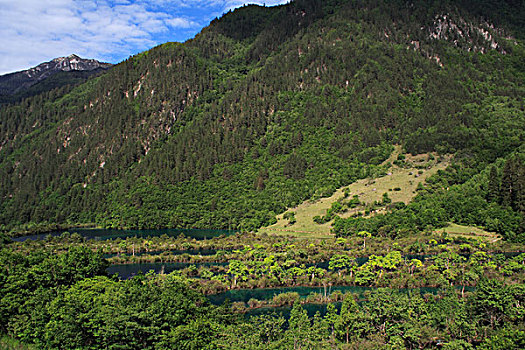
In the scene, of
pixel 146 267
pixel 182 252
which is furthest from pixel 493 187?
pixel 146 267

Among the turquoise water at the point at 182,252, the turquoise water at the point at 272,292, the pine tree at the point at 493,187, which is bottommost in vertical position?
the turquoise water at the point at 182,252

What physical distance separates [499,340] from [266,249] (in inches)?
3536

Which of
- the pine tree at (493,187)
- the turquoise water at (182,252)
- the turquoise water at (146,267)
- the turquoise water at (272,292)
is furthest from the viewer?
the pine tree at (493,187)

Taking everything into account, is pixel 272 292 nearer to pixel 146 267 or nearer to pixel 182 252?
pixel 146 267

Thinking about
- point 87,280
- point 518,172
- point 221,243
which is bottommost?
point 221,243

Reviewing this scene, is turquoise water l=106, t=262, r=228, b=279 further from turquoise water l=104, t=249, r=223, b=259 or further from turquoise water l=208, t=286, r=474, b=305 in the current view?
turquoise water l=208, t=286, r=474, b=305

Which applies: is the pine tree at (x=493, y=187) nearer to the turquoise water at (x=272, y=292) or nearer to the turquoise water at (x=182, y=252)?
the turquoise water at (x=272, y=292)

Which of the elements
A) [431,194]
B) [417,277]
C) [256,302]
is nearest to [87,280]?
[256,302]

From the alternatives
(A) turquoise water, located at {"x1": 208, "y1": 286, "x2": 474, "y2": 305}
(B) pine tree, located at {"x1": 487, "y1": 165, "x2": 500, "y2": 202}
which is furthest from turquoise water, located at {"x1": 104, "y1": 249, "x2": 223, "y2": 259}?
(B) pine tree, located at {"x1": 487, "y1": 165, "x2": 500, "y2": 202}

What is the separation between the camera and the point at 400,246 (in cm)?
12962

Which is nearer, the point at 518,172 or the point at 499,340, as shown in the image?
the point at 499,340

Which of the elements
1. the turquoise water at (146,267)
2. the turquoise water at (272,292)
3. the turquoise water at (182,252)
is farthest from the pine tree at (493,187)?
the turquoise water at (182,252)

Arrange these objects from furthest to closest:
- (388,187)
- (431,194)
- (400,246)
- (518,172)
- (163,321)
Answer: (388,187), (431,194), (518,172), (400,246), (163,321)

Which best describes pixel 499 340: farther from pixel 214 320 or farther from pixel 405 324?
pixel 214 320
